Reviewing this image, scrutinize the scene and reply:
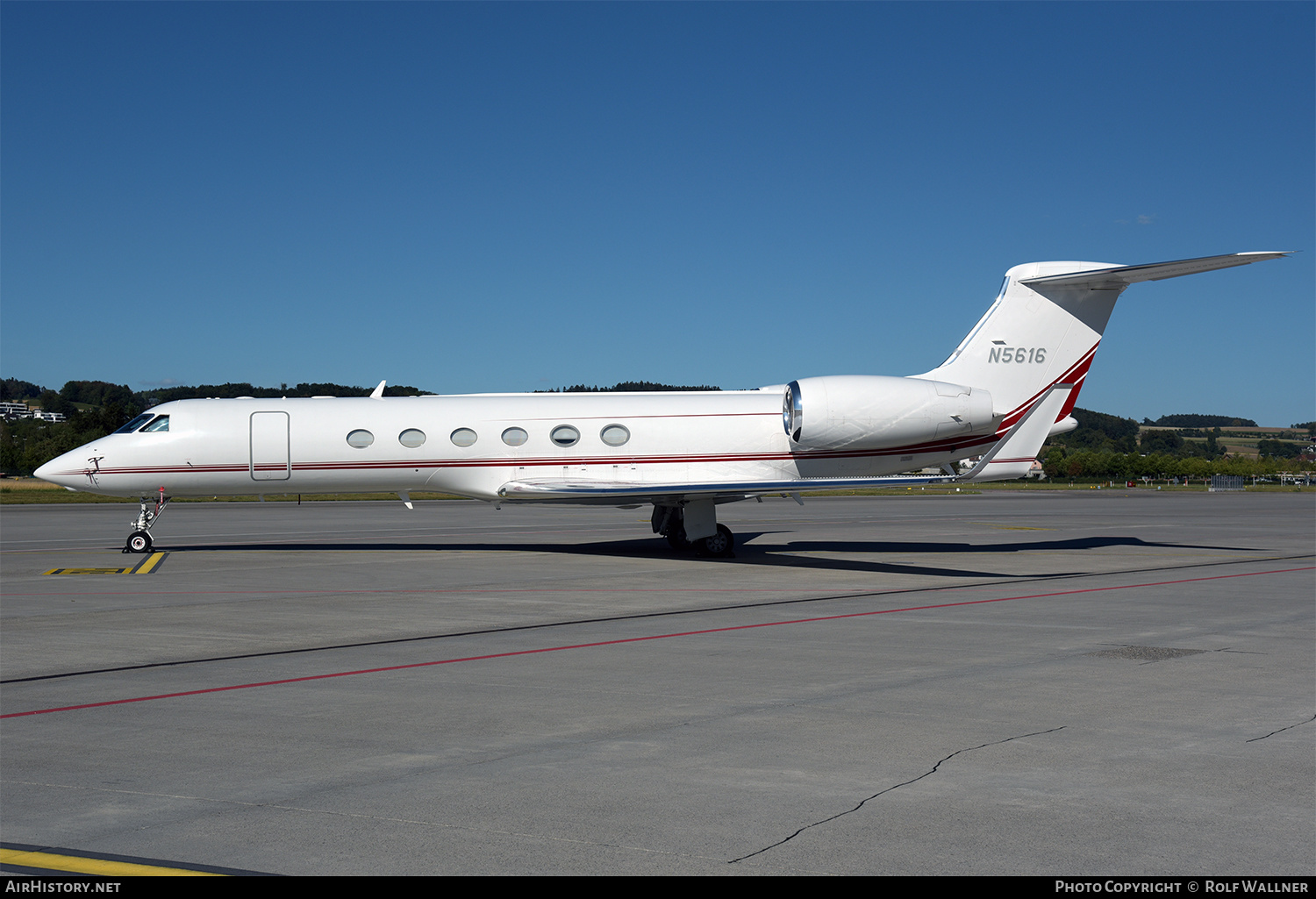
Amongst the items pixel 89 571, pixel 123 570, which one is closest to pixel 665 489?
pixel 123 570

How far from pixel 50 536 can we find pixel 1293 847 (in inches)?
1052

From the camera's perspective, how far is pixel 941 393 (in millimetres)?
19891

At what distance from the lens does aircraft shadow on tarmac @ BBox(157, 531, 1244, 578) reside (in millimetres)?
20109

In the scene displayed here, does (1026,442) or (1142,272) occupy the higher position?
(1142,272)

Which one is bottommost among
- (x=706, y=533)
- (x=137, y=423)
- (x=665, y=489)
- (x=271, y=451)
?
(x=706, y=533)

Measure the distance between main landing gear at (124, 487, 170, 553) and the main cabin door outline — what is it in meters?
1.90

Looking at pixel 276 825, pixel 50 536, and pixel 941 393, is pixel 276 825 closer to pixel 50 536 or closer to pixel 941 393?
pixel 941 393

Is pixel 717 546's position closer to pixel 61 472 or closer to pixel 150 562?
pixel 150 562

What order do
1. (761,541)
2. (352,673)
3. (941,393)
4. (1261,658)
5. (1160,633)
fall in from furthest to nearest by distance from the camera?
(761,541) → (941,393) → (1160,633) → (1261,658) → (352,673)

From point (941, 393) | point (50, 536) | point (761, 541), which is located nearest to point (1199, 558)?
point (941, 393)

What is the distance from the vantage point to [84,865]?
459 centimetres

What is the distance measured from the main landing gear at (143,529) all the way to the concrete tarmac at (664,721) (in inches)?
112

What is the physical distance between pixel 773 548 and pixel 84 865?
18.7 metres

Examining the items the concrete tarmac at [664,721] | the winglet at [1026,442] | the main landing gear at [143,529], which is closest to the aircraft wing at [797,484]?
the winglet at [1026,442]
